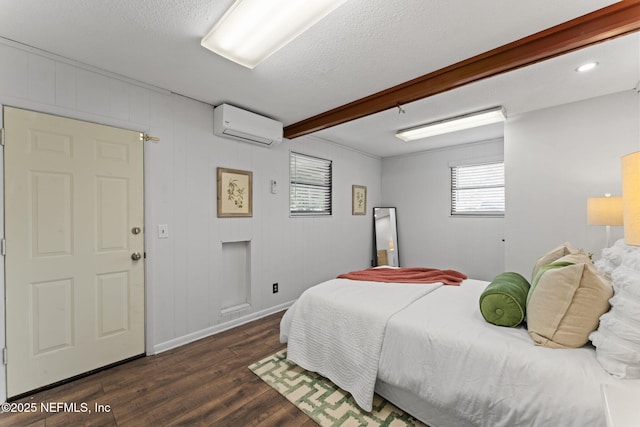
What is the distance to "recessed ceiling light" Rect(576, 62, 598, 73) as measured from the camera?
2.11 metres

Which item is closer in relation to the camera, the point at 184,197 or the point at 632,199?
the point at 632,199

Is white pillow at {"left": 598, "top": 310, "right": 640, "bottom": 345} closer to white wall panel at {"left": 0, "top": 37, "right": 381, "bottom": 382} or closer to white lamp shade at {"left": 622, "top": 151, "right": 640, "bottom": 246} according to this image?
white lamp shade at {"left": 622, "top": 151, "right": 640, "bottom": 246}

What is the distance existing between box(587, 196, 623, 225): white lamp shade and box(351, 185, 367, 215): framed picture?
3.01m

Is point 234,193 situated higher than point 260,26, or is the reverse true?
point 260,26

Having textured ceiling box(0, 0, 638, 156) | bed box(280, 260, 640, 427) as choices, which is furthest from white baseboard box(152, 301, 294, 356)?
textured ceiling box(0, 0, 638, 156)

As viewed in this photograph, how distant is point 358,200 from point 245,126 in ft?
8.53

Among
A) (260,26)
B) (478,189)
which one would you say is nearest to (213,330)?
(260,26)

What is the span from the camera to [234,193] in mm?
3082

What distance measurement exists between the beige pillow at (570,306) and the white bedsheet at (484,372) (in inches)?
2.3

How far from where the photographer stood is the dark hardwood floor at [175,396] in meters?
1.70

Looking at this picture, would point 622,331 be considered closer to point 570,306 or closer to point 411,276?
point 570,306

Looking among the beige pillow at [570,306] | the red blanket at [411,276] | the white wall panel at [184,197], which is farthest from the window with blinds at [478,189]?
the beige pillow at [570,306]

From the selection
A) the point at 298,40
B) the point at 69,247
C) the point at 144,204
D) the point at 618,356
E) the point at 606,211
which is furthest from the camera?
the point at 144,204

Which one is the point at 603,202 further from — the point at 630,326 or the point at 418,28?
the point at 418,28
